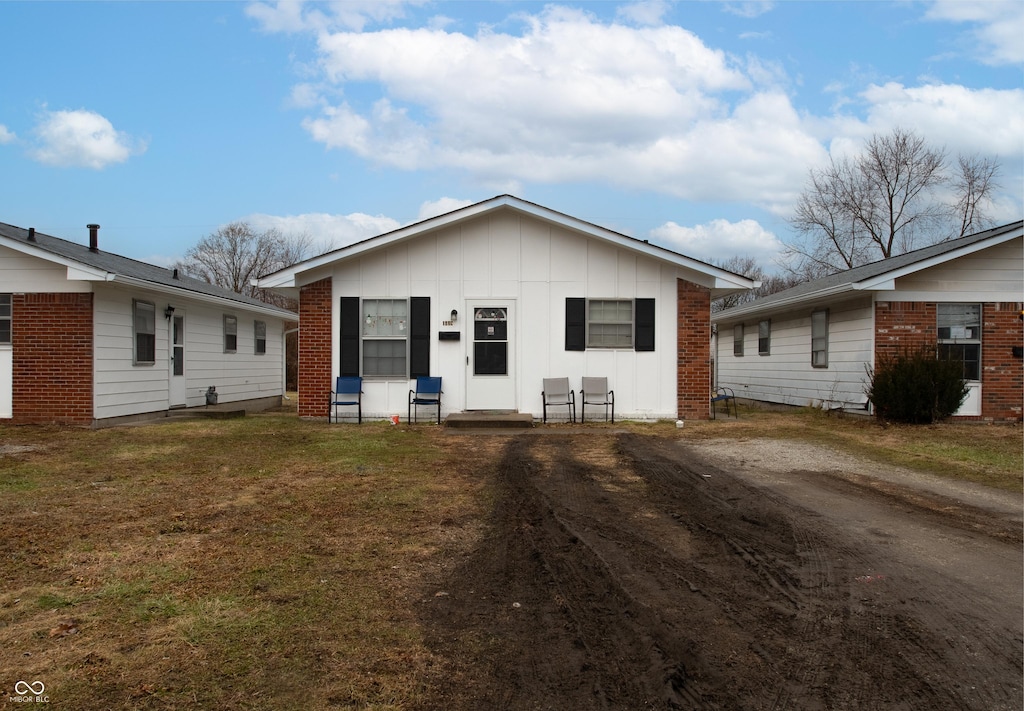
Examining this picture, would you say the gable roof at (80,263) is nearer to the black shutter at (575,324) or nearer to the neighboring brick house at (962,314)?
the black shutter at (575,324)

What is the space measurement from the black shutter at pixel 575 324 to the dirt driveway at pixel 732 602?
6.10m

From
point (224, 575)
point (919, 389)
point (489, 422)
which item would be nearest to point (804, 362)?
point (919, 389)

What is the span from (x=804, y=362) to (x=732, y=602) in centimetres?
1425

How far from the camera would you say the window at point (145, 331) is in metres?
13.4

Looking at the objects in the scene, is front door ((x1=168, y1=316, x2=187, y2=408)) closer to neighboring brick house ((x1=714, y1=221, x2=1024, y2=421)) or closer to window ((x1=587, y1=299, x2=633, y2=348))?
window ((x1=587, y1=299, x2=633, y2=348))

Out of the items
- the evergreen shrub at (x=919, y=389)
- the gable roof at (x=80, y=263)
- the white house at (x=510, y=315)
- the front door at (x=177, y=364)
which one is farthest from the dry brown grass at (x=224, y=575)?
the evergreen shrub at (x=919, y=389)

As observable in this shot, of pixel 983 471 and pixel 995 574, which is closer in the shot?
pixel 995 574

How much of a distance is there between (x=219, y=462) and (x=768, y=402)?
1497cm

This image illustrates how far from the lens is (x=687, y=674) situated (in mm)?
3076

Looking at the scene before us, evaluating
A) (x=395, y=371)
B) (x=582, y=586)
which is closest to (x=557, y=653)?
(x=582, y=586)

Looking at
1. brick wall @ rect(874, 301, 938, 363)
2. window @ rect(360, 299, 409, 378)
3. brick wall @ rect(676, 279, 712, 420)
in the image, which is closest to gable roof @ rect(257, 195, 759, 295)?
brick wall @ rect(676, 279, 712, 420)

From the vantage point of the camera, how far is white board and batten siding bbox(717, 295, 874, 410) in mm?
14320

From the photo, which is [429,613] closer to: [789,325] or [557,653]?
[557,653]

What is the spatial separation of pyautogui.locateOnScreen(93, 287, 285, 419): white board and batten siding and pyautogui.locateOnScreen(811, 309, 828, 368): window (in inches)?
546
